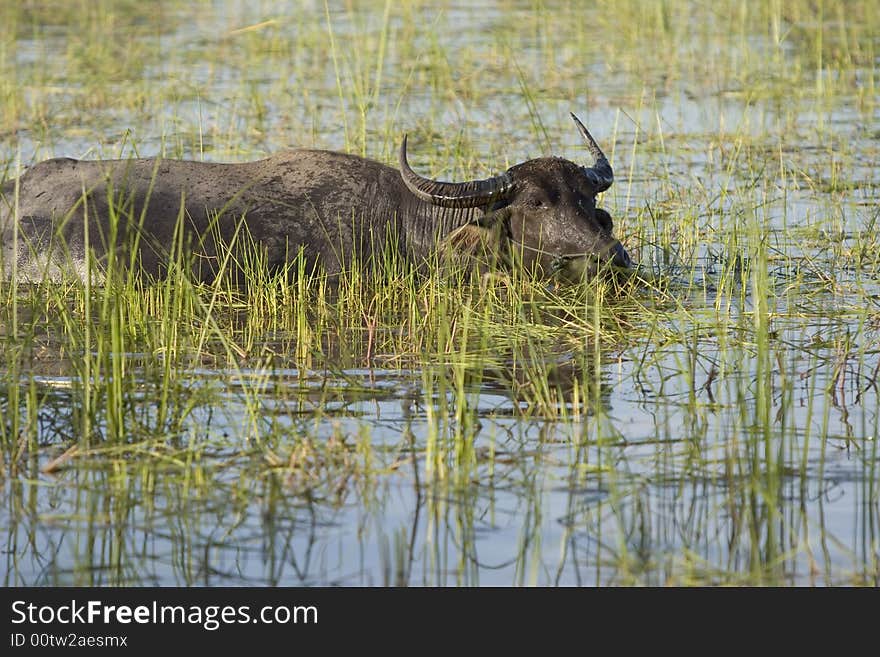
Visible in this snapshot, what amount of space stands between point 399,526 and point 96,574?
35.8 inches

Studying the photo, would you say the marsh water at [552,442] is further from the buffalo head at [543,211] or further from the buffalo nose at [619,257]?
the buffalo head at [543,211]

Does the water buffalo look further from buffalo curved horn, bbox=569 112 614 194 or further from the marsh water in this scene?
the marsh water

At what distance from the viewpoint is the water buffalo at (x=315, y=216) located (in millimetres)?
8570

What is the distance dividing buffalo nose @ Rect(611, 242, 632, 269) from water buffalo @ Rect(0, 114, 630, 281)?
10 mm

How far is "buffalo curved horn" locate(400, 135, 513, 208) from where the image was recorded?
28.6 ft

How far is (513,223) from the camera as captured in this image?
8742 mm

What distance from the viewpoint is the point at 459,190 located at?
8781 mm

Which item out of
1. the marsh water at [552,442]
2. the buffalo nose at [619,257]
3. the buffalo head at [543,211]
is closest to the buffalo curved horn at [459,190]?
the buffalo head at [543,211]

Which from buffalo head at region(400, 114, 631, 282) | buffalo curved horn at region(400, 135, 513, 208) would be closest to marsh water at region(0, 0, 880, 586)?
buffalo head at region(400, 114, 631, 282)

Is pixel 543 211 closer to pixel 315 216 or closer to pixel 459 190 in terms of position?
pixel 459 190

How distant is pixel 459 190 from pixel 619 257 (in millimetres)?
1051
